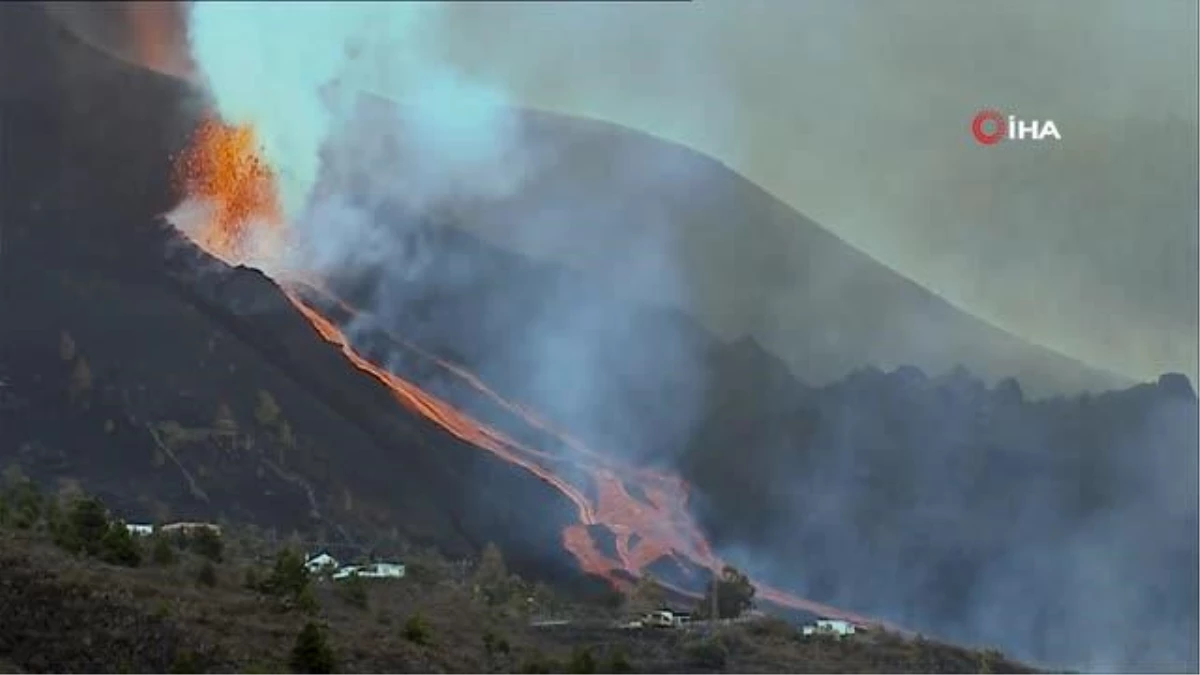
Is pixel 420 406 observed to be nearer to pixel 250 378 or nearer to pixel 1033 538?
pixel 250 378

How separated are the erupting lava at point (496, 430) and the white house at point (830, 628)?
91.7 inches

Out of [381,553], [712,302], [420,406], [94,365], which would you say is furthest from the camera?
[712,302]

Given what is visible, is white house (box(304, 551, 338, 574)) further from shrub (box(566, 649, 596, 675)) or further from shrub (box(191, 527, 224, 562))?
shrub (box(566, 649, 596, 675))

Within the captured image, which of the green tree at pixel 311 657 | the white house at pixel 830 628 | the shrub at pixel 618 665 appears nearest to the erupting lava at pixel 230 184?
the white house at pixel 830 628

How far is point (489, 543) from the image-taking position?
79.8 ft

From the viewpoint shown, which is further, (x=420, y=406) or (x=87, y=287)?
(x=420, y=406)

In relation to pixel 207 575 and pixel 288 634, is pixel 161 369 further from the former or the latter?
pixel 288 634

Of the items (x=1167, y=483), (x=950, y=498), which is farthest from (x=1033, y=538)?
(x=1167, y=483)

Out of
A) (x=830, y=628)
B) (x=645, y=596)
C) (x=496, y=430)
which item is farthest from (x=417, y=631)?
(x=496, y=430)

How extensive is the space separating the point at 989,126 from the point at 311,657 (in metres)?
17.9

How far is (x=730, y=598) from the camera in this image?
21.7 metres

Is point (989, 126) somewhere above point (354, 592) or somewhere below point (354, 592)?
above

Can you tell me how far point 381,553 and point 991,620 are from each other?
37.6 ft

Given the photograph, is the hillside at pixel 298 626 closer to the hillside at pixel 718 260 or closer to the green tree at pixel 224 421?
the green tree at pixel 224 421
